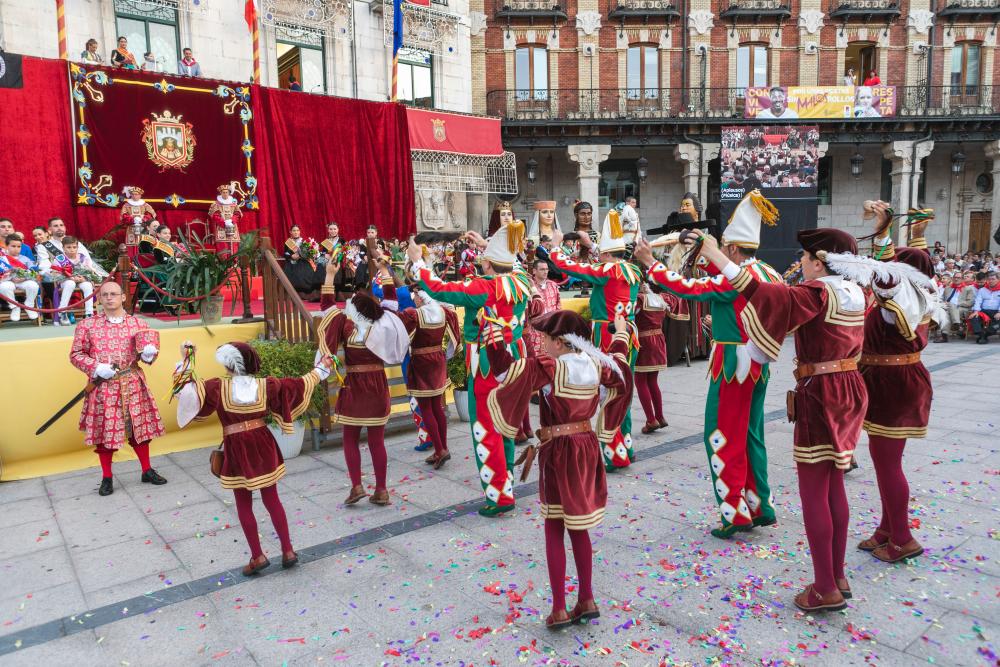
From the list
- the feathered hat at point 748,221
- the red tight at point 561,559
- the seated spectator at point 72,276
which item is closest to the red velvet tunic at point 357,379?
the red tight at point 561,559

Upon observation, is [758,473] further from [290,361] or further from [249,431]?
[290,361]

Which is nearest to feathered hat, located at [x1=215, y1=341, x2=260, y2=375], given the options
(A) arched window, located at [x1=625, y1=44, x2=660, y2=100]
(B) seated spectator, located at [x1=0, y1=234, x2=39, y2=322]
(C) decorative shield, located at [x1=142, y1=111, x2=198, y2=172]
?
(B) seated spectator, located at [x1=0, y1=234, x2=39, y2=322]

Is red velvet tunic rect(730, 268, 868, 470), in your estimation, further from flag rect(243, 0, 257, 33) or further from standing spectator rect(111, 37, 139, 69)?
flag rect(243, 0, 257, 33)

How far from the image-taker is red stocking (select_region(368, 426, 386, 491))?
203 inches

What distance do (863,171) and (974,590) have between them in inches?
1044

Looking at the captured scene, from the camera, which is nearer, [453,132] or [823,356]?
[823,356]

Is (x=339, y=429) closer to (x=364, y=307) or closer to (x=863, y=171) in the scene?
(x=364, y=307)

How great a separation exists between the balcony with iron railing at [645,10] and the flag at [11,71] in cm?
1860

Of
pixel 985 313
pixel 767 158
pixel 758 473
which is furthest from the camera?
pixel 767 158

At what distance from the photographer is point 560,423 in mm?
3361

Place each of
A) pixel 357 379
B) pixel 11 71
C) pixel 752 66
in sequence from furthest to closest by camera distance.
A: pixel 752 66
pixel 11 71
pixel 357 379

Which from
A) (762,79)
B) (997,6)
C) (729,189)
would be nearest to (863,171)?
(762,79)

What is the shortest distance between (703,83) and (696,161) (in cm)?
307

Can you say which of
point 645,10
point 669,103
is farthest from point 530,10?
point 669,103
